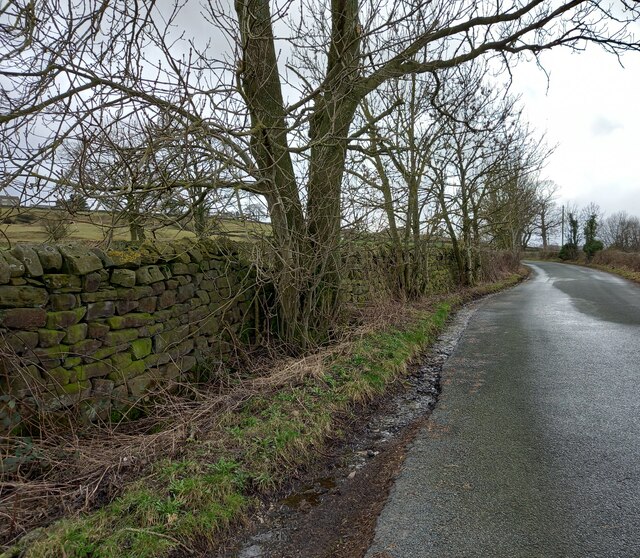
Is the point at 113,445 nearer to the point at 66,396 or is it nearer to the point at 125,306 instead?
the point at 66,396

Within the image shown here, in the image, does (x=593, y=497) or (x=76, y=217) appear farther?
(x=76, y=217)

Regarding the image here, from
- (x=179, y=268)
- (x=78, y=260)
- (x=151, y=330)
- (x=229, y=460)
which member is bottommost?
(x=229, y=460)

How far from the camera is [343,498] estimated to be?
3.56 metres

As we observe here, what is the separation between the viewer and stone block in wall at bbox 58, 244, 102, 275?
4297 mm

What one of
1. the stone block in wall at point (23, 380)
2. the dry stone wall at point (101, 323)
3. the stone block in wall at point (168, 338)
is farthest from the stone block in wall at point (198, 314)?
the stone block in wall at point (23, 380)

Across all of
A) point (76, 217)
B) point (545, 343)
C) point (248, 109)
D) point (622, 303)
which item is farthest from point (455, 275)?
point (76, 217)

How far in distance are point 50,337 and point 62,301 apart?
0.36 metres

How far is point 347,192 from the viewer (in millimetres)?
8625

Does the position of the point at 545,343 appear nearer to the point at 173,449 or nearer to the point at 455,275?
the point at 173,449

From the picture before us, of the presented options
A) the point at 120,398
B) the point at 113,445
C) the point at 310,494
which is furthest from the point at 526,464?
the point at 120,398

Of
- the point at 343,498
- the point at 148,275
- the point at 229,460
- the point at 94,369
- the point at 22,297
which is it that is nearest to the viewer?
the point at 343,498

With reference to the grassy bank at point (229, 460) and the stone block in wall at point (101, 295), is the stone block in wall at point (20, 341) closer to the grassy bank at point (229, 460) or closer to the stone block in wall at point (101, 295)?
the stone block in wall at point (101, 295)

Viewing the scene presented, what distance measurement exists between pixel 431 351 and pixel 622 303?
866cm

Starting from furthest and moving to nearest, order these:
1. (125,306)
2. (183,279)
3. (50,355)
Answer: (183,279), (125,306), (50,355)
